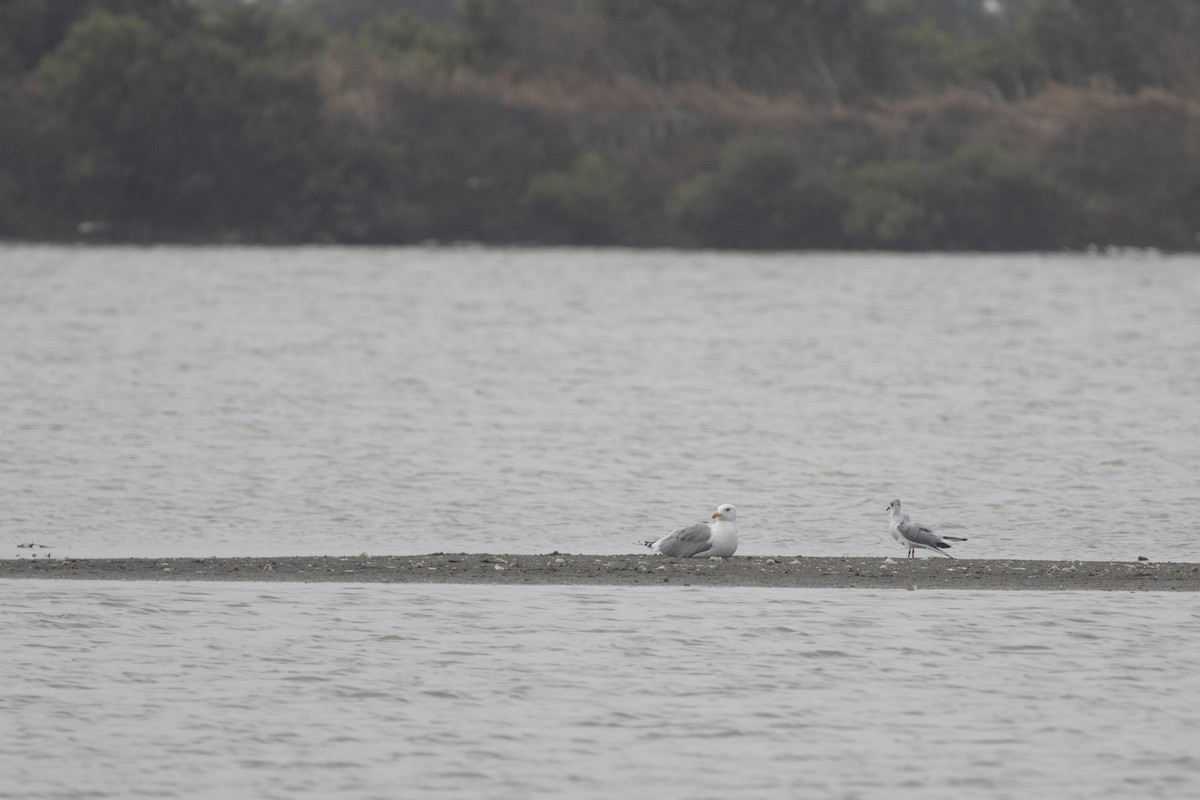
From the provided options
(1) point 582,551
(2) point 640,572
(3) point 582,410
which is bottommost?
(2) point 640,572

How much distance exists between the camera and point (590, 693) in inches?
484

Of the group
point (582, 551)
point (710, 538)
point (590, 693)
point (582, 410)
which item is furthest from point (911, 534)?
point (582, 410)

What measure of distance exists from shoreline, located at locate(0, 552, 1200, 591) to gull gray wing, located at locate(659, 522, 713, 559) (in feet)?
0.27

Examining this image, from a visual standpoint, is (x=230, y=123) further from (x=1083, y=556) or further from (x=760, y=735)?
(x=760, y=735)

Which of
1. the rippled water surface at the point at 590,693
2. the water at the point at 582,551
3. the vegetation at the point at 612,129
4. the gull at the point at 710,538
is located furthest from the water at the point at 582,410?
the vegetation at the point at 612,129

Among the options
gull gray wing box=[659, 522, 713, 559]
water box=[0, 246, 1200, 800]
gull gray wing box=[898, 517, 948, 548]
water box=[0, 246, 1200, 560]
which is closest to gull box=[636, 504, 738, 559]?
gull gray wing box=[659, 522, 713, 559]

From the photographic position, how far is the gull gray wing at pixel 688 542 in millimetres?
15938

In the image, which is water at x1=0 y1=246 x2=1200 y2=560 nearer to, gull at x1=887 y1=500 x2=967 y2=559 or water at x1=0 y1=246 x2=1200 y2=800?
water at x1=0 y1=246 x2=1200 y2=800

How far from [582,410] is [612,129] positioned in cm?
4469

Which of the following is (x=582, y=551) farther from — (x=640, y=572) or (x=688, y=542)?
(x=640, y=572)

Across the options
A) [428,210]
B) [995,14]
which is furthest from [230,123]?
[995,14]

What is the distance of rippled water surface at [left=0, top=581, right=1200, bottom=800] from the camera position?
416 inches

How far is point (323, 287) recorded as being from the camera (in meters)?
56.9

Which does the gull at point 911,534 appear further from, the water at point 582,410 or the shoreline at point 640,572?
the water at point 582,410
